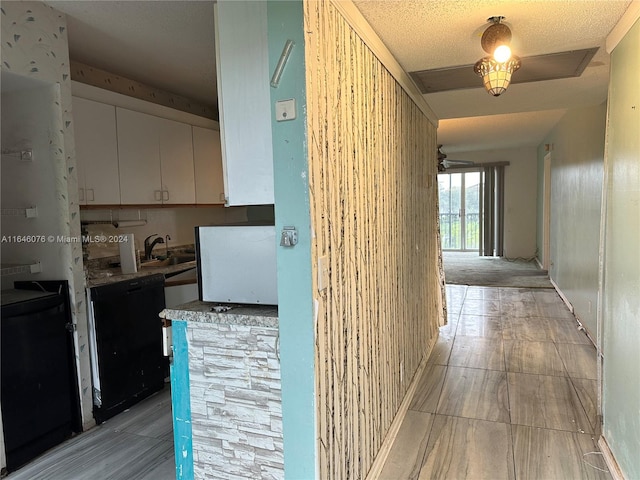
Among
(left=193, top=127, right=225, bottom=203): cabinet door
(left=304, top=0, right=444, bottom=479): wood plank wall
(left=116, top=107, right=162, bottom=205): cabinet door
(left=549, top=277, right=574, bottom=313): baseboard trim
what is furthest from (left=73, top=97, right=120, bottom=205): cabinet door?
(left=549, top=277, right=574, bottom=313): baseboard trim

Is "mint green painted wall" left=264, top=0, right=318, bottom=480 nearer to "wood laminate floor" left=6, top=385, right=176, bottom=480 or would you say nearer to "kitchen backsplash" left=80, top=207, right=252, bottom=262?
"wood laminate floor" left=6, top=385, right=176, bottom=480

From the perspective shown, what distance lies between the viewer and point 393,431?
245 cm

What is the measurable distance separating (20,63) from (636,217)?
9.98 feet

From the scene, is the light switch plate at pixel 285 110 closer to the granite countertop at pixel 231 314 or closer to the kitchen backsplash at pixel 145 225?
the granite countertop at pixel 231 314

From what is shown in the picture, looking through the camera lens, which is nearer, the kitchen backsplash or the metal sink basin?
the kitchen backsplash

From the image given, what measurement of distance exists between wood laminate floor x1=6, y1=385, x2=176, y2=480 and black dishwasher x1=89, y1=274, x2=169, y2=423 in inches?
6.2

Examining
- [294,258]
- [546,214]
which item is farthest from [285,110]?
[546,214]

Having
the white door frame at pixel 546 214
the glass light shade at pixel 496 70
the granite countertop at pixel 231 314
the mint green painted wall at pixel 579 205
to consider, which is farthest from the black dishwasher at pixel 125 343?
the white door frame at pixel 546 214

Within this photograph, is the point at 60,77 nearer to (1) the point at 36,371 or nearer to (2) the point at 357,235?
(1) the point at 36,371

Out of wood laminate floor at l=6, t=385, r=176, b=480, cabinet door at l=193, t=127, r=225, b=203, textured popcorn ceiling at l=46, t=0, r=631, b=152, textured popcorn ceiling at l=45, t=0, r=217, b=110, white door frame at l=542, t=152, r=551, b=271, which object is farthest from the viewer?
white door frame at l=542, t=152, r=551, b=271

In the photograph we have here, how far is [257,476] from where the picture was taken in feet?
5.64

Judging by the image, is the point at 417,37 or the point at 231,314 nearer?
the point at 231,314

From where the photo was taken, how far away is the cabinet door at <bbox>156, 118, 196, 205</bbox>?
363cm

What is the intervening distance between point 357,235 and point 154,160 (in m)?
2.35
